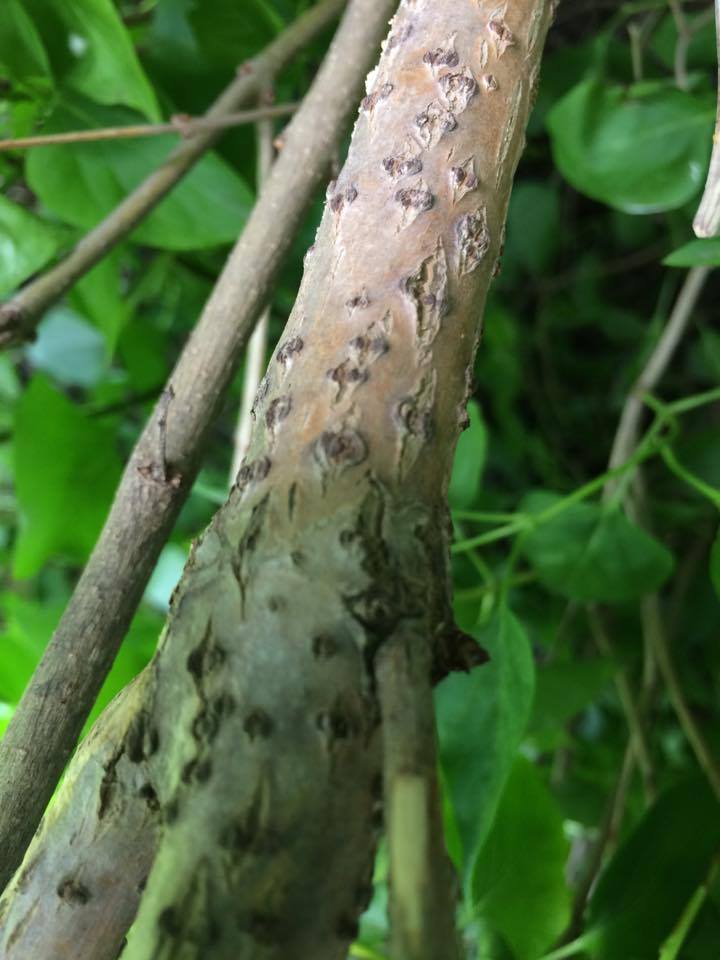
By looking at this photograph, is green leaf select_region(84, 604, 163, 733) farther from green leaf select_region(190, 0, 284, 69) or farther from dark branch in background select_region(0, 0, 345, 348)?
green leaf select_region(190, 0, 284, 69)

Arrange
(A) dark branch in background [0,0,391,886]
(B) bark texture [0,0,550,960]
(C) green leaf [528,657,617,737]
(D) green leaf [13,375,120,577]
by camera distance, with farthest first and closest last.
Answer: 1. (D) green leaf [13,375,120,577]
2. (C) green leaf [528,657,617,737]
3. (A) dark branch in background [0,0,391,886]
4. (B) bark texture [0,0,550,960]

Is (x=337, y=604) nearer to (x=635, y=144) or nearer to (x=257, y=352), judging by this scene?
(x=257, y=352)

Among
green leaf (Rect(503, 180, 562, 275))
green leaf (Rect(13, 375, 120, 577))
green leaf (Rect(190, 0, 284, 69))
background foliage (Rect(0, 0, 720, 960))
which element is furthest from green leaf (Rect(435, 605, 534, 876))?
green leaf (Rect(503, 180, 562, 275))

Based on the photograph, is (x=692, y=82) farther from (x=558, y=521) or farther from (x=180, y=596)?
(x=180, y=596)

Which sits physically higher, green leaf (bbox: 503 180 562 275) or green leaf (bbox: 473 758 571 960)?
green leaf (bbox: 503 180 562 275)

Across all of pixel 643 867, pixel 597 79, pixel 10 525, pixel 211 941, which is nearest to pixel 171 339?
pixel 10 525

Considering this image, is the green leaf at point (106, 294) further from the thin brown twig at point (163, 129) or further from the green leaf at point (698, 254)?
the green leaf at point (698, 254)
